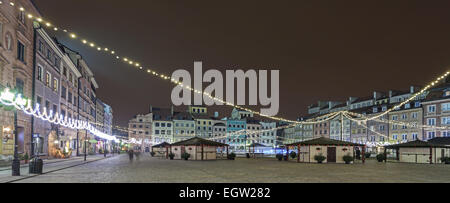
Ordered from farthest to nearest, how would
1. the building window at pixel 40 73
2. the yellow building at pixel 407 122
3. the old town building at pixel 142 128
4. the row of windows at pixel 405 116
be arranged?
the old town building at pixel 142 128
the row of windows at pixel 405 116
the yellow building at pixel 407 122
the building window at pixel 40 73

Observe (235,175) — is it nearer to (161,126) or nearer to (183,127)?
(161,126)

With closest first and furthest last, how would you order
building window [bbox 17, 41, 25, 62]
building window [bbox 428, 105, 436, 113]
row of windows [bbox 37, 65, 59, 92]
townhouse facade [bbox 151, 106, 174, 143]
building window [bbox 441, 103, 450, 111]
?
building window [bbox 17, 41, 25, 62]
row of windows [bbox 37, 65, 59, 92]
building window [bbox 441, 103, 450, 111]
building window [bbox 428, 105, 436, 113]
townhouse facade [bbox 151, 106, 174, 143]

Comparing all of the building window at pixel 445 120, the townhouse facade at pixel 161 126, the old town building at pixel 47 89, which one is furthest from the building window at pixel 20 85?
the townhouse facade at pixel 161 126

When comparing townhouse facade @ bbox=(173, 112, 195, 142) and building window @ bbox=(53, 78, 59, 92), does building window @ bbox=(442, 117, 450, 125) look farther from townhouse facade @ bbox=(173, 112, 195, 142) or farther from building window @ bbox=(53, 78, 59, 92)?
townhouse facade @ bbox=(173, 112, 195, 142)

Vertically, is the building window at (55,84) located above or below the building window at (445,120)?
above

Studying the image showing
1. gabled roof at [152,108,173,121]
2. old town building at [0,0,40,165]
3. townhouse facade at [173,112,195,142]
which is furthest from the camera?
townhouse facade at [173,112,195,142]

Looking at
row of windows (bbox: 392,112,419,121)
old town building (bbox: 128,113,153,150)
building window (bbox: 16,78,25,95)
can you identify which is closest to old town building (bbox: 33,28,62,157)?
building window (bbox: 16,78,25,95)

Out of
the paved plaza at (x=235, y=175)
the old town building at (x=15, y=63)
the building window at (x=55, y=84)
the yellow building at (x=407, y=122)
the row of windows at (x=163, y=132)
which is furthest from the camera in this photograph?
the row of windows at (x=163, y=132)

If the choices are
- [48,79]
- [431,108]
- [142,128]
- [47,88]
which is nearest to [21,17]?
[47,88]

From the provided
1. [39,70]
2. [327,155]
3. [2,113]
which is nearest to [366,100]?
[327,155]

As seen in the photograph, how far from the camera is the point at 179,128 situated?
136 metres

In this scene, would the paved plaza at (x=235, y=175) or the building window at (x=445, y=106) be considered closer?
the paved plaza at (x=235, y=175)

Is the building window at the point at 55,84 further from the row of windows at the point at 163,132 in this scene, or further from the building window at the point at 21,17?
the row of windows at the point at 163,132
